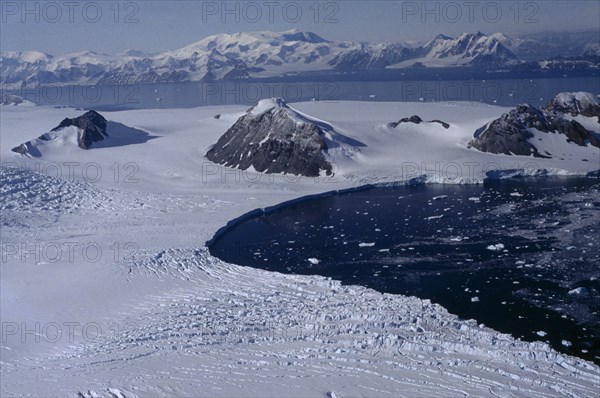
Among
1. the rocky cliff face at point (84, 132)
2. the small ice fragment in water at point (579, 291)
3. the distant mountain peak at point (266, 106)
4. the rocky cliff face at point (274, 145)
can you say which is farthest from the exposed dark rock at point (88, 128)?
the small ice fragment in water at point (579, 291)

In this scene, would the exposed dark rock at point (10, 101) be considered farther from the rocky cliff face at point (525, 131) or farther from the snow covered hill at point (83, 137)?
the rocky cliff face at point (525, 131)

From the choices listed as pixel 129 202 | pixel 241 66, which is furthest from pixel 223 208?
pixel 241 66

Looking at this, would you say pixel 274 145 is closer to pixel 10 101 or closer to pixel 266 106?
pixel 266 106

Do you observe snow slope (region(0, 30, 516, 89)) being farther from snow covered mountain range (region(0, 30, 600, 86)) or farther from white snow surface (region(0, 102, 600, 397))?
white snow surface (region(0, 102, 600, 397))

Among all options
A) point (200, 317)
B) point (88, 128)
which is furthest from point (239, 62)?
point (200, 317)

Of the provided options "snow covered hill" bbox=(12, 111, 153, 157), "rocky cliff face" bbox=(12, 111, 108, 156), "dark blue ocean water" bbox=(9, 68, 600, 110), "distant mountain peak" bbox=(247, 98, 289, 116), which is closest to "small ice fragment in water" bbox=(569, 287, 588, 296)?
"distant mountain peak" bbox=(247, 98, 289, 116)
